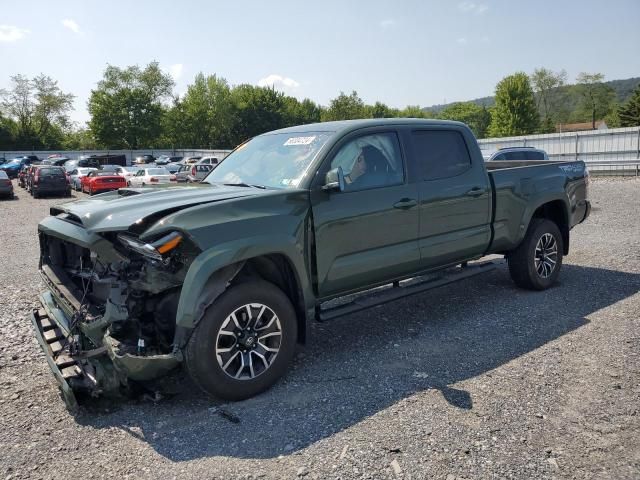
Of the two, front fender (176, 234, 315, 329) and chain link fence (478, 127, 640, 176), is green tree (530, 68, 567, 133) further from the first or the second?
front fender (176, 234, 315, 329)

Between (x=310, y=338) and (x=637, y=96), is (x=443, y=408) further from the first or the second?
(x=637, y=96)

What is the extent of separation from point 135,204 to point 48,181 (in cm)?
2479

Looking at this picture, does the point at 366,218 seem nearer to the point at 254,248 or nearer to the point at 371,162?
the point at 371,162

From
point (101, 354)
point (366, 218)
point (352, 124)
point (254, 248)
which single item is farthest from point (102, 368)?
point (352, 124)

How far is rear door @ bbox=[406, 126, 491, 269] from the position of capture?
16.6 ft

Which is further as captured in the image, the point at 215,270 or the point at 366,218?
the point at 366,218

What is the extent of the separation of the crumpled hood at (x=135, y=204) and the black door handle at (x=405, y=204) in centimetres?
128

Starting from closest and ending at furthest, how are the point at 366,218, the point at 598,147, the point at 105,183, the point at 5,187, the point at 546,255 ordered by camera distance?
the point at 366,218 < the point at 546,255 < the point at 5,187 < the point at 105,183 < the point at 598,147

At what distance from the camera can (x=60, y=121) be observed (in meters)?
78.6

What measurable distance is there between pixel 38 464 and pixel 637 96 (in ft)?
211

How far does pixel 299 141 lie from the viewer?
4.79 m

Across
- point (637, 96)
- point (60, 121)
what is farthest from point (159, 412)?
point (60, 121)

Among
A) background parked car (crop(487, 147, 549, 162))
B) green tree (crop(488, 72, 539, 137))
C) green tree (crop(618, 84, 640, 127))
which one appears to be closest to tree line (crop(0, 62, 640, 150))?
green tree (crop(488, 72, 539, 137))

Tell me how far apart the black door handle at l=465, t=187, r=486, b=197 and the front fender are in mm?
2285
